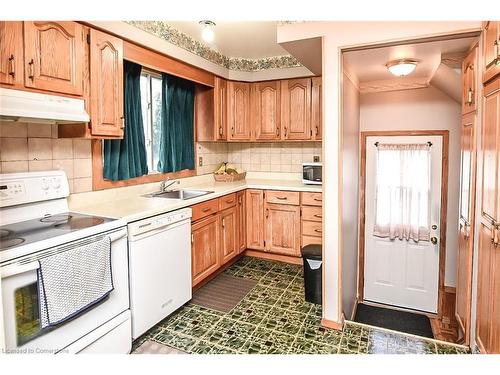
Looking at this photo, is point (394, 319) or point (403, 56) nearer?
point (403, 56)

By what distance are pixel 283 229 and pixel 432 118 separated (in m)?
2.08

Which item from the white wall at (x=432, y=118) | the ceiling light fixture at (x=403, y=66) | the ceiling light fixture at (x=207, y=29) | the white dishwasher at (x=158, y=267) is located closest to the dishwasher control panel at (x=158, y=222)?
the white dishwasher at (x=158, y=267)

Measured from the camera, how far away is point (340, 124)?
241 centimetres

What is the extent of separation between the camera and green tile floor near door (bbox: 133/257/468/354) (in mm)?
2244

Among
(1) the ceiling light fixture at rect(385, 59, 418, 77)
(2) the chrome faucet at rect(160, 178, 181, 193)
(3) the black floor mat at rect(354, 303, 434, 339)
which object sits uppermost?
(1) the ceiling light fixture at rect(385, 59, 418, 77)

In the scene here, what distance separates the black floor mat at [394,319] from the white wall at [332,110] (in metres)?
1.32

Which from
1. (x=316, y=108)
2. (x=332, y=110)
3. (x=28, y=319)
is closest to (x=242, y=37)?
(x=316, y=108)

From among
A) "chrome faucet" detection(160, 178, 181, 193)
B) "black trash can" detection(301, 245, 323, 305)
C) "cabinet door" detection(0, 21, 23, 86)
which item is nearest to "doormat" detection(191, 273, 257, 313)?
"black trash can" detection(301, 245, 323, 305)

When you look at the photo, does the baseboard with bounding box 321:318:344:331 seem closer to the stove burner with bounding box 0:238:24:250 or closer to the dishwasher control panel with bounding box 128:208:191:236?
the dishwasher control panel with bounding box 128:208:191:236

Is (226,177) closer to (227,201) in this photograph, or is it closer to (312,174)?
(227,201)

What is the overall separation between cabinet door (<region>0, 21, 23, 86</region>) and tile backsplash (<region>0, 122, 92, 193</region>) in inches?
16.7

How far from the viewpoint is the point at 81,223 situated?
80.0 inches
